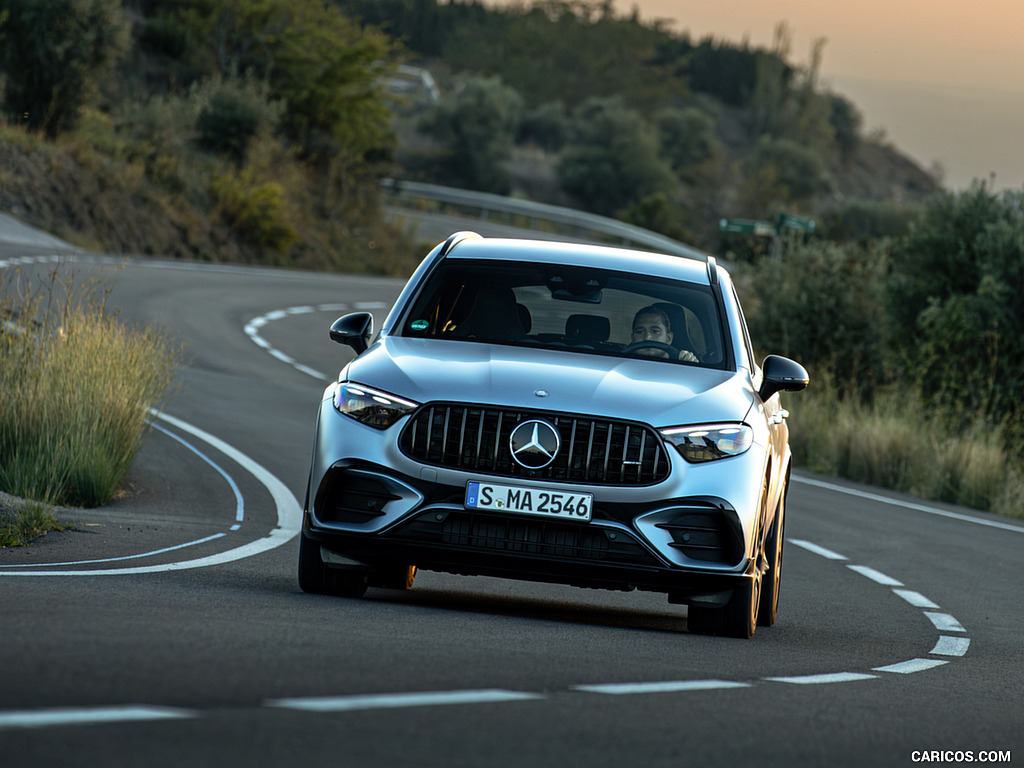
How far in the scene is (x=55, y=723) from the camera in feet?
13.1

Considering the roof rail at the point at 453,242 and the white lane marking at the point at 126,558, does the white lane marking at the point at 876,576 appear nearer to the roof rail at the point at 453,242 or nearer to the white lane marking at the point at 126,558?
the roof rail at the point at 453,242

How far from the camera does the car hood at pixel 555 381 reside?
6.77 metres

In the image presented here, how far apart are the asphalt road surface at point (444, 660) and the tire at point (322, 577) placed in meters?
0.11

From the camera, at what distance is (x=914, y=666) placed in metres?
7.30

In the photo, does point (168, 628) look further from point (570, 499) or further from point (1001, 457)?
point (1001, 457)

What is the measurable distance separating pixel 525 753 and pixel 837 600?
592cm

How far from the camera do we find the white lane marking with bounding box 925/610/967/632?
8.96 metres

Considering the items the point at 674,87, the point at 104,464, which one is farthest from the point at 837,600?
the point at 674,87

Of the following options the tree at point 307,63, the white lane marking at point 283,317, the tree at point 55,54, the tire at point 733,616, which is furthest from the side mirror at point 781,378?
the tree at point 307,63

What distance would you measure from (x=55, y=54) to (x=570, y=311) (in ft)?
94.3

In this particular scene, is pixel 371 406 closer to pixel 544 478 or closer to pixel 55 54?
pixel 544 478

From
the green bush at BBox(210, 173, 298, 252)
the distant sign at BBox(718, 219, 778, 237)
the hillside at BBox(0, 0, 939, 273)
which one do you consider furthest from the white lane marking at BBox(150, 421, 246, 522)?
the green bush at BBox(210, 173, 298, 252)

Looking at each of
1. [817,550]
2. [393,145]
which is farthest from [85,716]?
[393,145]

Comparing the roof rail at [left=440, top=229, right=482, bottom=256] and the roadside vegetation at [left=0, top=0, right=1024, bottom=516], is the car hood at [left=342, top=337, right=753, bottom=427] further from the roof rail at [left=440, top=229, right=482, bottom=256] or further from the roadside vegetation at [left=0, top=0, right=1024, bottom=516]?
the roadside vegetation at [left=0, top=0, right=1024, bottom=516]
